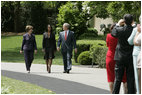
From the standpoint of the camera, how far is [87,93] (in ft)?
28.2

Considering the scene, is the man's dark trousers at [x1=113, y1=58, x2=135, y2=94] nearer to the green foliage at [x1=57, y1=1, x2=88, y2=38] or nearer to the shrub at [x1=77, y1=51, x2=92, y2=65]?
the shrub at [x1=77, y1=51, x2=92, y2=65]

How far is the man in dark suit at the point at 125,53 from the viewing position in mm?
7242

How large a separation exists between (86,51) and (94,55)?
1.18 metres

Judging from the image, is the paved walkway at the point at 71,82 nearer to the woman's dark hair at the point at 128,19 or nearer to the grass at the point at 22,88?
the grass at the point at 22,88

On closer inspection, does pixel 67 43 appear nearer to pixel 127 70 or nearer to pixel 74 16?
pixel 127 70

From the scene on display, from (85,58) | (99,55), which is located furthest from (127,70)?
(85,58)

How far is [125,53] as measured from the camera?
7242 mm

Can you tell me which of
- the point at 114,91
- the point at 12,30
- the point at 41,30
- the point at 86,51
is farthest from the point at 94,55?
the point at 12,30

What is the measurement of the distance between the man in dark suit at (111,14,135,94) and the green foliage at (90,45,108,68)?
6971mm

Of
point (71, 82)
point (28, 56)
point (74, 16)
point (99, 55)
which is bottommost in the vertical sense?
point (71, 82)

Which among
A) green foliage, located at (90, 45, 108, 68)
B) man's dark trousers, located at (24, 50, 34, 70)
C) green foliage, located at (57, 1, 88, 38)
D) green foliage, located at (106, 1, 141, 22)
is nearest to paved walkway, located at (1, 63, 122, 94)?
man's dark trousers, located at (24, 50, 34, 70)

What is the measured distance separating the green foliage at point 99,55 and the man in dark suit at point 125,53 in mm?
6971

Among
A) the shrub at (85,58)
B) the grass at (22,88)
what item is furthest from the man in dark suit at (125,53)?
the shrub at (85,58)

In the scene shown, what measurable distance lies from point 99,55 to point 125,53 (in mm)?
7628
